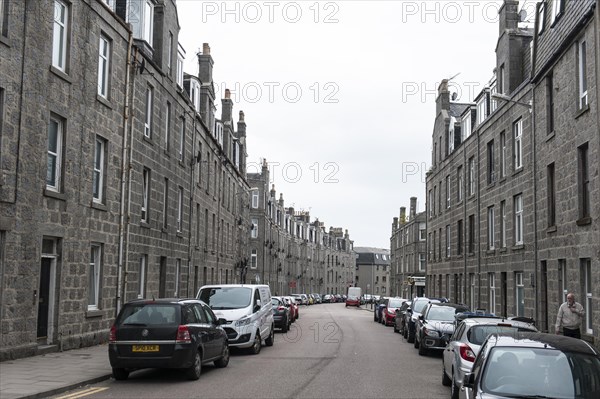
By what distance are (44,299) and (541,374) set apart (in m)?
12.7

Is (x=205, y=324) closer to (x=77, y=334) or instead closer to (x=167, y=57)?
(x=77, y=334)

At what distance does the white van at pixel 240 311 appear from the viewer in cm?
1759

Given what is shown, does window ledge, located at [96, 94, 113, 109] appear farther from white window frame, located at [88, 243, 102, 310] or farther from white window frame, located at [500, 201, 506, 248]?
white window frame, located at [500, 201, 506, 248]

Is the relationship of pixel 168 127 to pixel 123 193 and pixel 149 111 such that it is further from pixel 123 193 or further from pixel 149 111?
pixel 123 193

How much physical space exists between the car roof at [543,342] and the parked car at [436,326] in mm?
10904

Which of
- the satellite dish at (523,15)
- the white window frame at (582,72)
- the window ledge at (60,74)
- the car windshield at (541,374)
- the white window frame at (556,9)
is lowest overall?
the car windshield at (541,374)

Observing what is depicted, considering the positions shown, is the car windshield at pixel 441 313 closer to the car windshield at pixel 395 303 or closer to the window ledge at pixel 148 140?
the window ledge at pixel 148 140

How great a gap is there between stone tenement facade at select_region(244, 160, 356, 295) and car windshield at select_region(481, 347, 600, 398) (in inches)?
1729

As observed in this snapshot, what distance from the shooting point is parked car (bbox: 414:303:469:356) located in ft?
60.4

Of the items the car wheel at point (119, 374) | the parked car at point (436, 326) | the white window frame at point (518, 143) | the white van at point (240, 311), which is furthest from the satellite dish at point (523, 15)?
the car wheel at point (119, 374)

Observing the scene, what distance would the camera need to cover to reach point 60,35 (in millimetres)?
16531

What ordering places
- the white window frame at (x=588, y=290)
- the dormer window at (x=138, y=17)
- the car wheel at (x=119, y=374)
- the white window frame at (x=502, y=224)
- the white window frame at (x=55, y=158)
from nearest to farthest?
the car wheel at (x=119, y=374) → the white window frame at (x=55, y=158) → the white window frame at (x=588, y=290) → the dormer window at (x=138, y=17) → the white window frame at (x=502, y=224)

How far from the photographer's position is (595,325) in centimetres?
1570

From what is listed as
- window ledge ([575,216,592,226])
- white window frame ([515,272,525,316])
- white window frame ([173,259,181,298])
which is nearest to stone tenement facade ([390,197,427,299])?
white window frame ([515,272,525,316])
